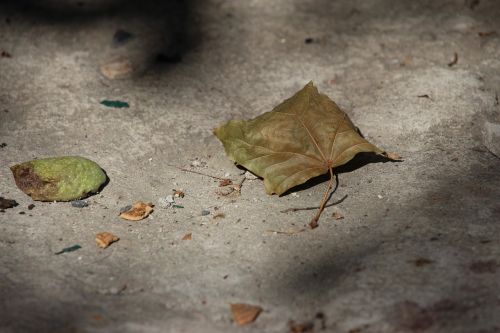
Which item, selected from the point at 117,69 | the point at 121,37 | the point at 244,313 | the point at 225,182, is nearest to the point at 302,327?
the point at 244,313


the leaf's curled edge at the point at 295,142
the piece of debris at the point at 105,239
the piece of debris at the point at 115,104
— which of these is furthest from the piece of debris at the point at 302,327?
the piece of debris at the point at 115,104

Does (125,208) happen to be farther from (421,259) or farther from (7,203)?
(421,259)

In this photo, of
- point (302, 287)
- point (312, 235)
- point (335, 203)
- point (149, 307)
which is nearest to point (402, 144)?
point (335, 203)

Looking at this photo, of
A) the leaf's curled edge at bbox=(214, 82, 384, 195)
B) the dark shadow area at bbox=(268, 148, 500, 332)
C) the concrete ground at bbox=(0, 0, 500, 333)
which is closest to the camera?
the dark shadow area at bbox=(268, 148, 500, 332)

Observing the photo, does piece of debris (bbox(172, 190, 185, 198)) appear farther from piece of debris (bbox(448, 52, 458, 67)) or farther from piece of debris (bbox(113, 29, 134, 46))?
piece of debris (bbox(448, 52, 458, 67))

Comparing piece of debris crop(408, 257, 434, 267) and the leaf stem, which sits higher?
piece of debris crop(408, 257, 434, 267)

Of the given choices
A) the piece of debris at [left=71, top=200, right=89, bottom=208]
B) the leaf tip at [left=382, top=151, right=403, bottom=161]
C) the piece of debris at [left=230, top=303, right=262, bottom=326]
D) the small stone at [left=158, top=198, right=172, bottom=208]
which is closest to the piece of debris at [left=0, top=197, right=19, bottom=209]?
the piece of debris at [left=71, top=200, right=89, bottom=208]

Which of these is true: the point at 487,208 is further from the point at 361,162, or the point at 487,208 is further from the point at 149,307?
the point at 149,307
